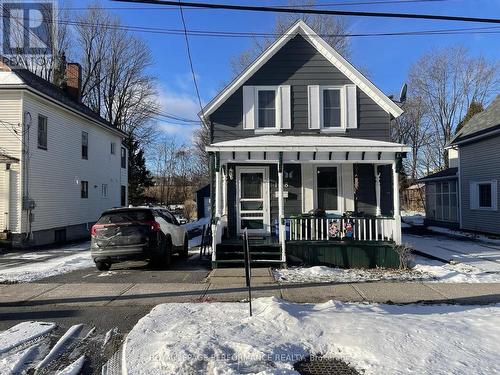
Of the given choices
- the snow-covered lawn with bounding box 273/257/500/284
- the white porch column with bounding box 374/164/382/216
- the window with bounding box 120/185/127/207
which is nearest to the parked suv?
the snow-covered lawn with bounding box 273/257/500/284

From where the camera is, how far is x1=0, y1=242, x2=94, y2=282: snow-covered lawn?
10.6m

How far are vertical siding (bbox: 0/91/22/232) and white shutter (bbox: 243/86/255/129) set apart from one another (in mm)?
9978

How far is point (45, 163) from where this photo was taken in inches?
787

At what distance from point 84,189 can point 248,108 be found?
1440 cm

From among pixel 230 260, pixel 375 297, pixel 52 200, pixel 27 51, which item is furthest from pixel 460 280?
pixel 27 51

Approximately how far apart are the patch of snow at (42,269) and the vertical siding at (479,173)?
17.6 m

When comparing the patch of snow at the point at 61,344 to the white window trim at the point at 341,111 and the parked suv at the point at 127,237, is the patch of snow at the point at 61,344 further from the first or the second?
→ the white window trim at the point at 341,111

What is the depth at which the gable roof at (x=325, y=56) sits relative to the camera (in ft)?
47.3

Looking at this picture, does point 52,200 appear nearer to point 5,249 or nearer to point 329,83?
point 5,249

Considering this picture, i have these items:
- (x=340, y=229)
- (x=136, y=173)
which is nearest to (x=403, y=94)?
(x=340, y=229)

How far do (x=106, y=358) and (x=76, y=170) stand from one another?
66.3 ft

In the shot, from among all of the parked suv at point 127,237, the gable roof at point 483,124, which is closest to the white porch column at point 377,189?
the parked suv at point 127,237

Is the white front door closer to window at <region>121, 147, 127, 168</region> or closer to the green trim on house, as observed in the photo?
the green trim on house

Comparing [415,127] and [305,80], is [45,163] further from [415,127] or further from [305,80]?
[415,127]
